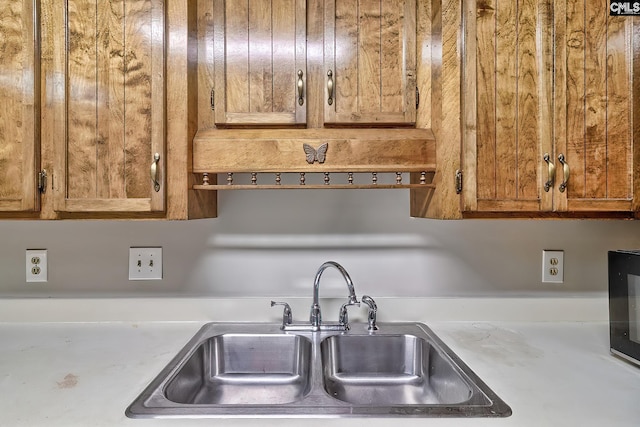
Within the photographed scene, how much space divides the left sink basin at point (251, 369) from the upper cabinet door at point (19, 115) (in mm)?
664

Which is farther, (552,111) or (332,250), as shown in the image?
(332,250)

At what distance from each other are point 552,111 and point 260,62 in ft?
2.73

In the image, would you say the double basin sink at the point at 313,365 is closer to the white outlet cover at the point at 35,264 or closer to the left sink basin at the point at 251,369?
the left sink basin at the point at 251,369

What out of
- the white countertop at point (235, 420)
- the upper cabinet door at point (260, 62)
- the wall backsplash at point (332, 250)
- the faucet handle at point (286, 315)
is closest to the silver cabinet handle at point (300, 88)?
the upper cabinet door at point (260, 62)

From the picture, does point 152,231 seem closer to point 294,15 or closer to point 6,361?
point 6,361

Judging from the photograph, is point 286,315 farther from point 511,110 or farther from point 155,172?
point 511,110

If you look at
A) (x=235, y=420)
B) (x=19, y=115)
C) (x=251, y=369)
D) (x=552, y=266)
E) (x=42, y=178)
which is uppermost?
(x=19, y=115)

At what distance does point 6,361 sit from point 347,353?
0.95 m

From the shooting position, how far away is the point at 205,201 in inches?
50.0

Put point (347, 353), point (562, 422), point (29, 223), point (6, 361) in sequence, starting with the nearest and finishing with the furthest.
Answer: point (562, 422) < point (6, 361) < point (347, 353) < point (29, 223)

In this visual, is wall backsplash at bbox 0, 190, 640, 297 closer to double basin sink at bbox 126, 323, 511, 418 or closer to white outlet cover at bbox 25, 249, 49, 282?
white outlet cover at bbox 25, 249, 49, 282

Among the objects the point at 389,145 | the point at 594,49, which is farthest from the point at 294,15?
the point at 594,49

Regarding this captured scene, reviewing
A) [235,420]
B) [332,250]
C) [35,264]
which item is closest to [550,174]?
[332,250]

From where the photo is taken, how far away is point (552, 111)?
Result: 3.56 ft
